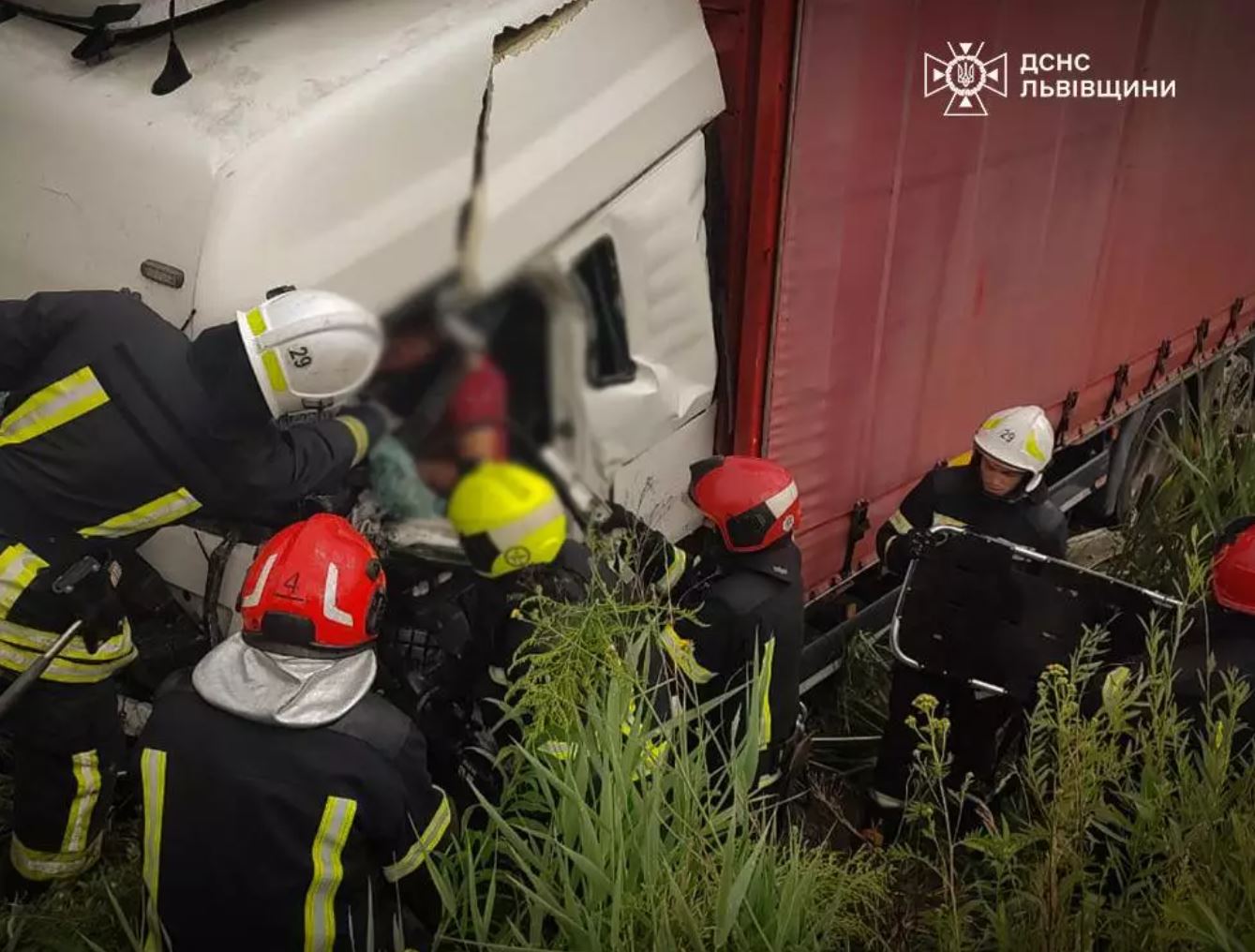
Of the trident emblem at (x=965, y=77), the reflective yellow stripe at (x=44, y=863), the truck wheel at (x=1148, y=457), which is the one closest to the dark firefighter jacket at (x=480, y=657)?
the reflective yellow stripe at (x=44, y=863)

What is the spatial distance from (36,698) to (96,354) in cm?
84

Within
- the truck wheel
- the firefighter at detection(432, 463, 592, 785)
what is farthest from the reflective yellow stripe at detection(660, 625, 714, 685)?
the truck wheel

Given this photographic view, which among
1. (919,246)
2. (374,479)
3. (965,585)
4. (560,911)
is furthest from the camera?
(919,246)

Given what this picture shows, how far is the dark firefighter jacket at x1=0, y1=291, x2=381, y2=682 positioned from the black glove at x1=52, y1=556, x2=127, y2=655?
0.03 m

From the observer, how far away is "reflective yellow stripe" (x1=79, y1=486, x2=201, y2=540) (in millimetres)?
2705

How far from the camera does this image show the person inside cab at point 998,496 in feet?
11.8

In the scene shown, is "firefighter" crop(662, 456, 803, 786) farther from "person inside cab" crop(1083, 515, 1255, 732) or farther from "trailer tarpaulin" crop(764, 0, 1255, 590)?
"person inside cab" crop(1083, 515, 1255, 732)

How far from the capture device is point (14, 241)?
2791 mm

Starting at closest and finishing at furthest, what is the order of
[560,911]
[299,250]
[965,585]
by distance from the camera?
[560,911]
[299,250]
[965,585]

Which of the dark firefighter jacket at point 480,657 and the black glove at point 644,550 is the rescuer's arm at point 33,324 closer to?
the dark firefighter jacket at point 480,657

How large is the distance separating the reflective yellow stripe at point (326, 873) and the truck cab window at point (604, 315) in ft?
4.39

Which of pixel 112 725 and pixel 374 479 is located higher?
pixel 374 479

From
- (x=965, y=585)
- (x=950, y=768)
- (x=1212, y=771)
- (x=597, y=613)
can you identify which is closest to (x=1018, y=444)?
(x=965, y=585)

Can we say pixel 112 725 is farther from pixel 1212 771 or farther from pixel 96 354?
pixel 1212 771
